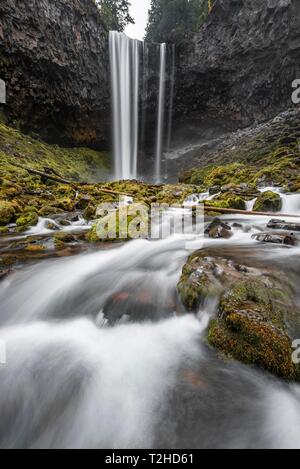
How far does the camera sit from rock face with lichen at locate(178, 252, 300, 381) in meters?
1.96

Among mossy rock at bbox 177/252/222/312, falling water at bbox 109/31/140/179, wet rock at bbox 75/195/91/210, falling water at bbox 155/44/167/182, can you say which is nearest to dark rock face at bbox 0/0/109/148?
falling water at bbox 109/31/140/179

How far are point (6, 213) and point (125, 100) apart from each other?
77.8 ft

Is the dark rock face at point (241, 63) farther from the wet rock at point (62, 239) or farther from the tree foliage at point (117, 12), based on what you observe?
the wet rock at point (62, 239)

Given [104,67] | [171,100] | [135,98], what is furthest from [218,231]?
[171,100]

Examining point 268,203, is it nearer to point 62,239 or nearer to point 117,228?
point 117,228

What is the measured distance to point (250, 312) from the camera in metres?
2.15

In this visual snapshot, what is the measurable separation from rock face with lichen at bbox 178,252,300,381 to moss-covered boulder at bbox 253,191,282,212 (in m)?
5.33

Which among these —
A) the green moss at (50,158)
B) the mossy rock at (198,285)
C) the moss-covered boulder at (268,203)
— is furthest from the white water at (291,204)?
the green moss at (50,158)

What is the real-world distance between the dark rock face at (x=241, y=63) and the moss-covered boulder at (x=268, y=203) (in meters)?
19.0

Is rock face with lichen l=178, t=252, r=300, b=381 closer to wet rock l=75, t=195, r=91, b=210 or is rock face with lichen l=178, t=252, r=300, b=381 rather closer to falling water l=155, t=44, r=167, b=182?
wet rock l=75, t=195, r=91, b=210

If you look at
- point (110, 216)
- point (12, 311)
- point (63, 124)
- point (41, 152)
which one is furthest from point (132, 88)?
point (12, 311)

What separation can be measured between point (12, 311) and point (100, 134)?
84.1 feet

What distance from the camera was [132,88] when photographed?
26.7 m
